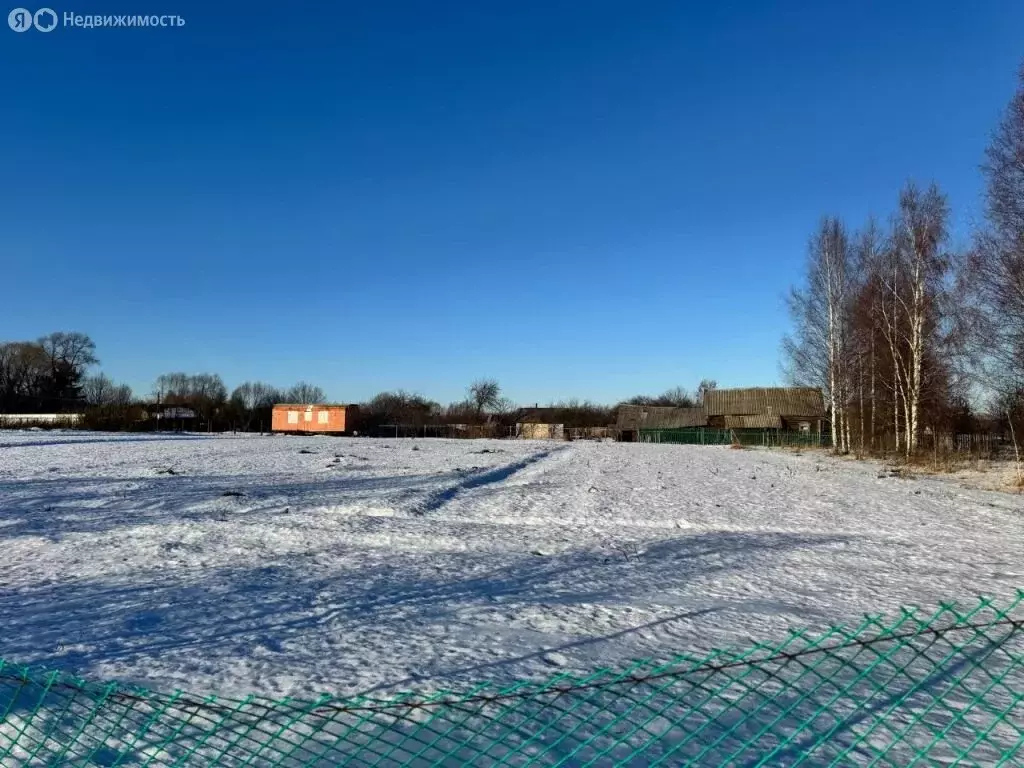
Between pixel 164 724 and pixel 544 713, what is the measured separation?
5.77ft

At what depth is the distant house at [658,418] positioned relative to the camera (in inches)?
2474

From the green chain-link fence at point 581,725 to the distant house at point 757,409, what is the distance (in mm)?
52673

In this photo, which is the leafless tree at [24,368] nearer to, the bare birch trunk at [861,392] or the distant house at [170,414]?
the distant house at [170,414]

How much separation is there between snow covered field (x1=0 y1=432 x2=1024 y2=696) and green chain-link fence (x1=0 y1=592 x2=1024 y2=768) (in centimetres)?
42

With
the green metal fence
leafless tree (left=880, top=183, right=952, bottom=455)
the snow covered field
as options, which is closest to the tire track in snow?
the snow covered field

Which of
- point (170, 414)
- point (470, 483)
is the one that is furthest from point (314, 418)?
point (470, 483)

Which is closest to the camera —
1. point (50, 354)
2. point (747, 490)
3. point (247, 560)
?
point (247, 560)

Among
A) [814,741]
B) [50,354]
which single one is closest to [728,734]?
[814,741]

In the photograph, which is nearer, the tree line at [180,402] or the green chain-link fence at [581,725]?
the green chain-link fence at [581,725]

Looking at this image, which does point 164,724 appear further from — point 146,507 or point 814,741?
point 146,507

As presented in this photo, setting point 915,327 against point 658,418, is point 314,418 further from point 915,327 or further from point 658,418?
point 915,327

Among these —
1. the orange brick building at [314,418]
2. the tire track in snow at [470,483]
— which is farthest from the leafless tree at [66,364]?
the tire track in snow at [470,483]

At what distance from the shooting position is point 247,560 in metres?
6.84

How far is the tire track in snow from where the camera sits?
1086cm
